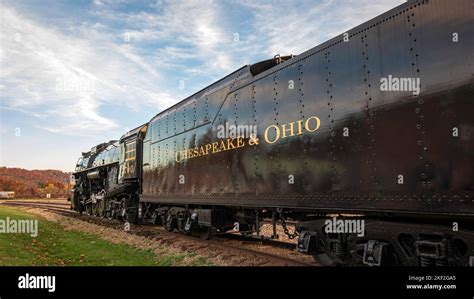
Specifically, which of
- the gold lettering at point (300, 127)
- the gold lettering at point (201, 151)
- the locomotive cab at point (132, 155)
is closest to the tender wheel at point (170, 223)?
the locomotive cab at point (132, 155)

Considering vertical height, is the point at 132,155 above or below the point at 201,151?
above

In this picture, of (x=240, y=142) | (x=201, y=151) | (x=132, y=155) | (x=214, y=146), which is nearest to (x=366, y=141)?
(x=240, y=142)

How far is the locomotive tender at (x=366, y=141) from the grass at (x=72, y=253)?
2187mm

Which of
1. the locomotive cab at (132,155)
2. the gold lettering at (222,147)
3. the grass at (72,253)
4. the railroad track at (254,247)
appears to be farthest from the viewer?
the locomotive cab at (132,155)

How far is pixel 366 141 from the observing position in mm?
5098

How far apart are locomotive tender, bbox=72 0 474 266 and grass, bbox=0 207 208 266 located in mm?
2187

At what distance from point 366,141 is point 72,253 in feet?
28.0

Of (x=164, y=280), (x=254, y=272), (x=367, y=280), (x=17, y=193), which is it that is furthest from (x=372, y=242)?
(x=17, y=193)

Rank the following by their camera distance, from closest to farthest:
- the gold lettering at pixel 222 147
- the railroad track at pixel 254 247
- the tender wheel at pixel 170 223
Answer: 1. the railroad track at pixel 254 247
2. the gold lettering at pixel 222 147
3. the tender wheel at pixel 170 223

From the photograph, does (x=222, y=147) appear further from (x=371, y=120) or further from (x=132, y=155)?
(x=132, y=155)

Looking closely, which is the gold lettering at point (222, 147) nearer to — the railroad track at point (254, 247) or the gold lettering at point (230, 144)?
the gold lettering at point (230, 144)

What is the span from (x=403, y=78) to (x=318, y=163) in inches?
74.3

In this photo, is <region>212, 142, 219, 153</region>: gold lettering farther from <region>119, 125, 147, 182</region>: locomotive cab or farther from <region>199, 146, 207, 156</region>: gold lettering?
<region>119, 125, 147, 182</region>: locomotive cab

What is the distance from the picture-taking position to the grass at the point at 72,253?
27.6 ft
